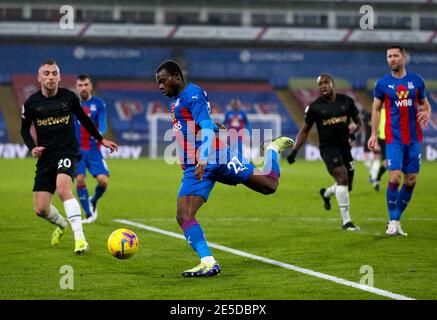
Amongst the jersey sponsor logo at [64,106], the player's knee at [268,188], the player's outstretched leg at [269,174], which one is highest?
the jersey sponsor logo at [64,106]

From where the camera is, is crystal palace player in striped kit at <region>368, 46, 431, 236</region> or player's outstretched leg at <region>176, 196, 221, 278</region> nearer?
player's outstretched leg at <region>176, 196, 221, 278</region>

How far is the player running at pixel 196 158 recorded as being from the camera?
28.1 feet

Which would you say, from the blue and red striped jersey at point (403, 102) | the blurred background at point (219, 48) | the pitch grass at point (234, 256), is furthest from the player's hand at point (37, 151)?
the blurred background at point (219, 48)

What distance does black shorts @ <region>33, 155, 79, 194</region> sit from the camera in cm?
1048

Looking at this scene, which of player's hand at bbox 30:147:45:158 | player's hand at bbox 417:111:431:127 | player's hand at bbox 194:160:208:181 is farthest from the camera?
player's hand at bbox 417:111:431:127

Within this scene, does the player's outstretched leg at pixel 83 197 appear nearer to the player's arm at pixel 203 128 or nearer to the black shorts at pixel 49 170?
the black shorts at pixel 49 170

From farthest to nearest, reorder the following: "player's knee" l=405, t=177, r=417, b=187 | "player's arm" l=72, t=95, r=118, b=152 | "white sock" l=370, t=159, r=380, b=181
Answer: "white sock" l=370, t=159, r=380, b=181, "player's knee" l=405, t=177, r=417, b=187, "player's arm" l=72, t=95, r=118, b=152

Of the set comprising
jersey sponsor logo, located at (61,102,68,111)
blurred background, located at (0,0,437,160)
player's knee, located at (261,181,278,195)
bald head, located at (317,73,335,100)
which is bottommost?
player's knee, located at (261,181,278,195)

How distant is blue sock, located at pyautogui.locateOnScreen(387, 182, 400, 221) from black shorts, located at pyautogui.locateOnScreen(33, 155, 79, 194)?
464 cm

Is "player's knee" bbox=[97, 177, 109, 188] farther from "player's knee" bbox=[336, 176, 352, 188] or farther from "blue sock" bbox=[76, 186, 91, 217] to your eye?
"player's knee" bbox=[336, 176, 352, 188]

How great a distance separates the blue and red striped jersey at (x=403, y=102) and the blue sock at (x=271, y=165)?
9.02 ft

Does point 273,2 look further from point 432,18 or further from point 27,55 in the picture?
point 27,55

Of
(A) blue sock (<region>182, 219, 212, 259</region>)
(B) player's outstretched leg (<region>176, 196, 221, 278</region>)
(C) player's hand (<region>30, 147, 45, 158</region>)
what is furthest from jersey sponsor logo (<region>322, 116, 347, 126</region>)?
(A) blue sock (<region>182, 219, 212, 259</region>)

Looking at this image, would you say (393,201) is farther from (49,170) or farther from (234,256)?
(49,170)
